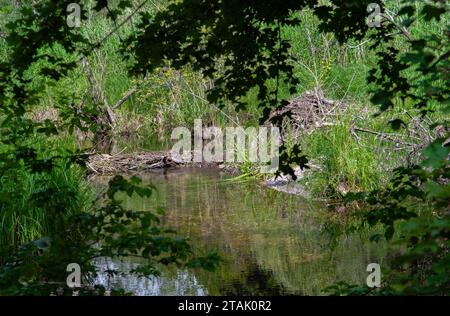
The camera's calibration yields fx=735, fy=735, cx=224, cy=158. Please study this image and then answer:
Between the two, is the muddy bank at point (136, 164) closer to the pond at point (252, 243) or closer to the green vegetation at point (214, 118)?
the green vegetation at point (214, 118)

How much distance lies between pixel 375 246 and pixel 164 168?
475cm

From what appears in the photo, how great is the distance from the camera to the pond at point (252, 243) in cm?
530

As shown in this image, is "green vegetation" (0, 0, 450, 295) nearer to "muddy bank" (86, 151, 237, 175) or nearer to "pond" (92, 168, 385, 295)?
"pond" (92, 168, 385, 295)

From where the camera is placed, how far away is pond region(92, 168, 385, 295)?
17.4 feet

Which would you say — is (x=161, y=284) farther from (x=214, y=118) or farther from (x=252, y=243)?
(x=214, y=118)

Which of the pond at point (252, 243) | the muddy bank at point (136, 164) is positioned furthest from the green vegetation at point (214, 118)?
the muddy bank at point (136, 164)

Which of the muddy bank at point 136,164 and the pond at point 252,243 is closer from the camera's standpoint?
the pond at point 252,243

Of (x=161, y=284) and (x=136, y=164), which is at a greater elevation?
(x=136, y=164)

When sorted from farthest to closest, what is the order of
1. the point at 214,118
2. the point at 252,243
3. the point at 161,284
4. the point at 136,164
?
1. the point at 214,118
2. the point at 136,164
3. the point at 252,243
4. the point at 161,284

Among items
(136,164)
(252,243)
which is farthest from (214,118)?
(252,243)

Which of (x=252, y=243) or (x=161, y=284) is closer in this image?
(x=161, y=284)

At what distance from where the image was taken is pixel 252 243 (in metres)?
6.37
